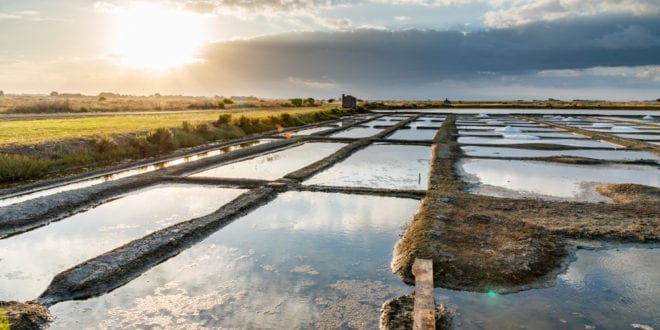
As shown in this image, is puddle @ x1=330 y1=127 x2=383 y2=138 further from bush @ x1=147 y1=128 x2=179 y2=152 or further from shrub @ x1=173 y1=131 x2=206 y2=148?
bush @ x1=147 y1=128 x2=179 y2=152

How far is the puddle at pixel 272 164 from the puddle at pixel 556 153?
628 cm

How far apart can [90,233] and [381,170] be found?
8.68m

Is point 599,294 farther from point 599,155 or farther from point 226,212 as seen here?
point 599,155

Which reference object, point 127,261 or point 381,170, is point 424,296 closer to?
point 127,261

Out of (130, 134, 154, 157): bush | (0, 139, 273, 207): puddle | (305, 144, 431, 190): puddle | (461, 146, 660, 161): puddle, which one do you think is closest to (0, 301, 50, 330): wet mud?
(0, 139, 273, 207): puddle

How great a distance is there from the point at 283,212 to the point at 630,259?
18.9 feet

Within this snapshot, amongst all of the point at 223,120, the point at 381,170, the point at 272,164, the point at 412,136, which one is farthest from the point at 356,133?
the point at 381,170

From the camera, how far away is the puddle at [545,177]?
1038cm

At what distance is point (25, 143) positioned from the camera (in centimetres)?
1377

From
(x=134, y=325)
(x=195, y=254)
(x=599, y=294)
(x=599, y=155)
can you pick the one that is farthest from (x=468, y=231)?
(x=599, y=155)

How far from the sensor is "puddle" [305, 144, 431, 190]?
11.7m

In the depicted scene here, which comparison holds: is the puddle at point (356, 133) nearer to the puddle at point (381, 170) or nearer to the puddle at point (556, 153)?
the puddle at point (381, 170)

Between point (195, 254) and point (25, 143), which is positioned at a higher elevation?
point (25, 143)

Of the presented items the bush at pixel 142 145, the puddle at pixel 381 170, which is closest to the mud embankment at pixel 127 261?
the puddle at pixel 381 170
